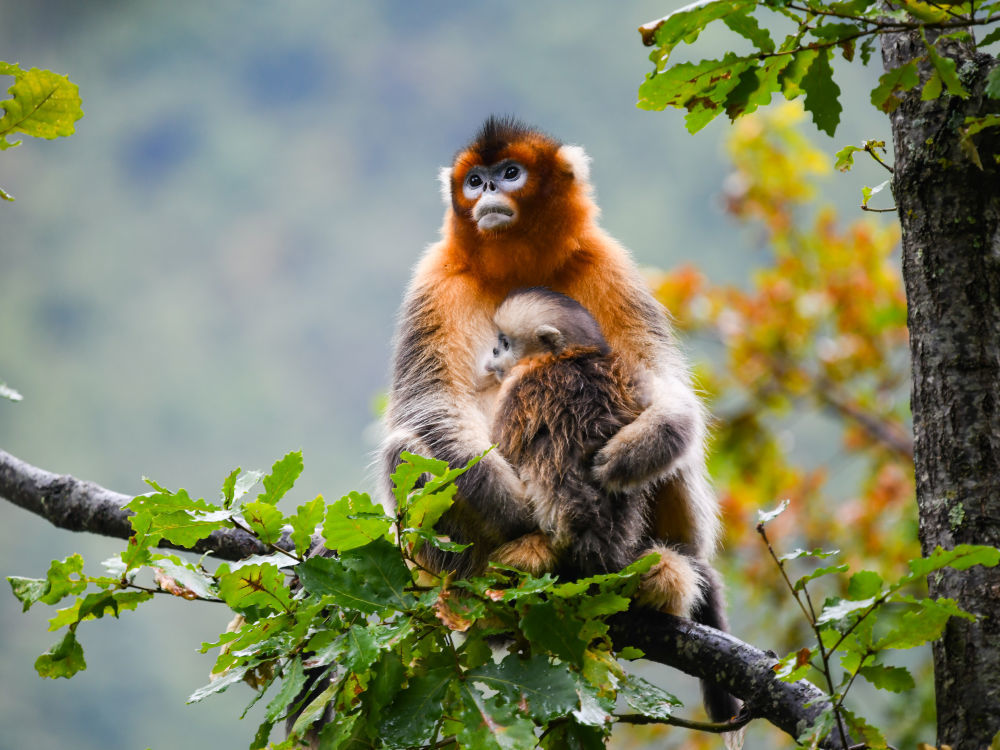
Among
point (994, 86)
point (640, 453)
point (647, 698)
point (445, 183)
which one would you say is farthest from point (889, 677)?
point (445, 183)

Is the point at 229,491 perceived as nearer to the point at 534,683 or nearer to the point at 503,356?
the point at 534,683

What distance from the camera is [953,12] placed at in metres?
1.50

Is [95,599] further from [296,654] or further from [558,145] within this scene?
[558,145]

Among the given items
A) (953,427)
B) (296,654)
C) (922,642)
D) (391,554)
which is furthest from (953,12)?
(296,654)

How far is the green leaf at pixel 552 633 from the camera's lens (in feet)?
5.23

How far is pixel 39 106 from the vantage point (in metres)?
1.85

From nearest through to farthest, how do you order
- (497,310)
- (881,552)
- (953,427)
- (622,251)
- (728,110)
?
(728,110)
(953,427)
(497,310)
(622,251)
(881,552)

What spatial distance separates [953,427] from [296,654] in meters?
1.21

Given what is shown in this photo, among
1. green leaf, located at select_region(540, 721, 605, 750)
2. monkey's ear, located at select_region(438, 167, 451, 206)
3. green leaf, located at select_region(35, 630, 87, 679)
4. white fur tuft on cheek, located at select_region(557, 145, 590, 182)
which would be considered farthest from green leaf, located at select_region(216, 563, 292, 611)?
white fur tuft on cheek, located at select_region(557, 145, 590, 182)

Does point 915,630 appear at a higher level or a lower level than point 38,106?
lower

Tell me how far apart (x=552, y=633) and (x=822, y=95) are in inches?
39.3

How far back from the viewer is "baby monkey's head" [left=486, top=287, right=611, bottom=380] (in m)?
2.61

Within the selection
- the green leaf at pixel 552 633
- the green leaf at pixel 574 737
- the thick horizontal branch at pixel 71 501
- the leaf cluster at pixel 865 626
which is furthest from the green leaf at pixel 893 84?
the thick horizontal branch at pixel 71 501

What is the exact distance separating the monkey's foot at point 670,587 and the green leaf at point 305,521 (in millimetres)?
911
